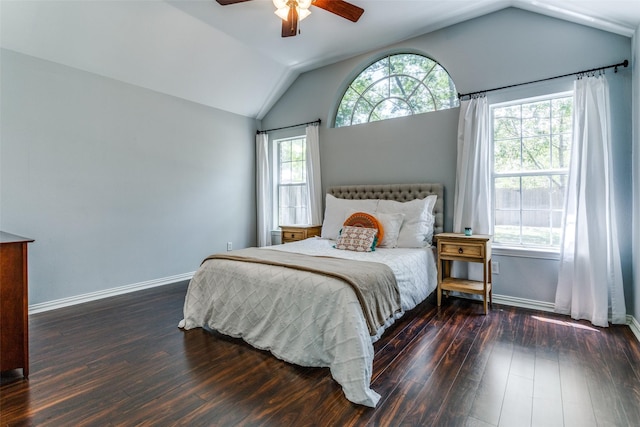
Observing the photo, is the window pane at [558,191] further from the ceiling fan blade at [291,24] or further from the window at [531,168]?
the ceiling fan blade at [291,24]

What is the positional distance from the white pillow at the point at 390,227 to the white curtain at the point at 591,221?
1.53 m

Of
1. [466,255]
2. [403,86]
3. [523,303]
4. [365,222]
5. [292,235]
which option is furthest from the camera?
[292,235]

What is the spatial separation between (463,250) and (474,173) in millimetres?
873

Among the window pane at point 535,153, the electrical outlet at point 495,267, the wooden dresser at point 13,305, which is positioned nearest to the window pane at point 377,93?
the window pane at point 535,153

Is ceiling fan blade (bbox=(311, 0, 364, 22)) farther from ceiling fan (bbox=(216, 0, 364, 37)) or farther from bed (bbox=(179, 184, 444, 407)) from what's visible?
bed (bbox=(179, 184, 444, 407))

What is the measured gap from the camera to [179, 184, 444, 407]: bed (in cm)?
192

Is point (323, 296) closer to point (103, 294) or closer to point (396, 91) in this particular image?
point (103, 294)

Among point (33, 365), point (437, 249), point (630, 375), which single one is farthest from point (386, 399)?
point (33, 365)

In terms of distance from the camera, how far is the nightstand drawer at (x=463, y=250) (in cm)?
309

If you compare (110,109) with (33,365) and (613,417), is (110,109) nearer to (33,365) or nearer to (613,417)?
(33,365)

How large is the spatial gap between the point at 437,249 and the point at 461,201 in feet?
2.04

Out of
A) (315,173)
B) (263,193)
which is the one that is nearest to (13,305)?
(315,173)

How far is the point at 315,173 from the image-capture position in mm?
4773

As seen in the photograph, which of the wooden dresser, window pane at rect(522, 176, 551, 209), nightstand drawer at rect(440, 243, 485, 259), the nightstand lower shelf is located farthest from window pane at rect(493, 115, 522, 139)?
the wooden dresser
